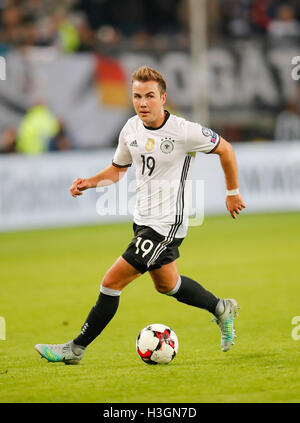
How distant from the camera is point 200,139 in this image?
19.7ft

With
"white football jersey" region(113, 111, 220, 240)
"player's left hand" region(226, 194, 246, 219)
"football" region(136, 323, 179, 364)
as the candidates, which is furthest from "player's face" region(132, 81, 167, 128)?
"football" region(136, 323, 179, 364)

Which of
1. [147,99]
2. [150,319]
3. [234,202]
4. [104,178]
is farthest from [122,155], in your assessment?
[150,319]

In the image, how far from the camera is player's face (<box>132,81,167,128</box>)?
591 cm

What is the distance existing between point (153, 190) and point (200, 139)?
19.5 inches

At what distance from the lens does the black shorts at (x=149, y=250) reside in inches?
234

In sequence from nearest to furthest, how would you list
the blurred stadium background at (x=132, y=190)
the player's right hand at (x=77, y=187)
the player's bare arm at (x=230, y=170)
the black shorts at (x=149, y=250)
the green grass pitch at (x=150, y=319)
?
the green grass pitch at (x=150, y=319), the blurred stadium background at (x=132, y=190), the black shorts at (x=149, y=250), the player's bare arm at (x=230, y=170), the player's right hand at (x=77, y=187)

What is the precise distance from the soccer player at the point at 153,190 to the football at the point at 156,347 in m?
0.30

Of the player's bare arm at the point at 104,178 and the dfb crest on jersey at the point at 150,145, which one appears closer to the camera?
the dfb crest on jersey at the point at 150,145

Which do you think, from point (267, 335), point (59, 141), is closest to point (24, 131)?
point (59, 141)

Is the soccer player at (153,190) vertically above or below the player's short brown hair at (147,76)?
below

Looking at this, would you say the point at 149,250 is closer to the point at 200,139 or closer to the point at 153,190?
the point at 153,190

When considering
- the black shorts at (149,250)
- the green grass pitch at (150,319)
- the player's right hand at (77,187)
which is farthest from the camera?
the player's right hand at (77,187)

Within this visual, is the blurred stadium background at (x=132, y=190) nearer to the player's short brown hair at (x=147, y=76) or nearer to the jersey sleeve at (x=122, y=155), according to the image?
the jersey sleeve at (x=122, y=155)

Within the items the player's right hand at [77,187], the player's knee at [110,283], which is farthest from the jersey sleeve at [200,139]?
the player's knee at [110,283]
